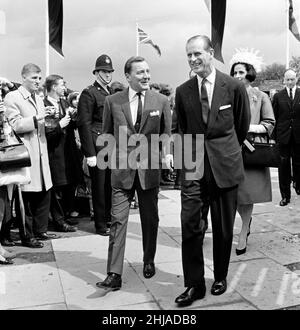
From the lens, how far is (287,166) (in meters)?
7.84

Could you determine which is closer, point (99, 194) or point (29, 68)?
point (29, 68)

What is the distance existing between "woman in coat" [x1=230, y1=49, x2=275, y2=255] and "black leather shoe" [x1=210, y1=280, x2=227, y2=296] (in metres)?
1.08

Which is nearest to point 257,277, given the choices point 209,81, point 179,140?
point 179,140

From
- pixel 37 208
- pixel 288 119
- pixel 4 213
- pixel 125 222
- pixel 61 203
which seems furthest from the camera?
pixel 288 119

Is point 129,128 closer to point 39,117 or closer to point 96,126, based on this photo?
point 39,117

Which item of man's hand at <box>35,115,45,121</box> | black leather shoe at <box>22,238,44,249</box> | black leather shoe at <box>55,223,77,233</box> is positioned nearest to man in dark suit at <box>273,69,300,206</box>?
black leather shoe at <box>55,223,77,233</box>

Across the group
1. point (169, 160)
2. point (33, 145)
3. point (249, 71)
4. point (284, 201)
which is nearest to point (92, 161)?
point (33, 145)

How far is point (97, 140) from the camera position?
589 cm

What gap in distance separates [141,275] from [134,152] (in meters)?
1.16

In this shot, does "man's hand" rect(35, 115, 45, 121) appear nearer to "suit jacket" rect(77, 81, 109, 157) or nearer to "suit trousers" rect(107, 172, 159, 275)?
"suit jacket" rect(77, 81, 109, 157)

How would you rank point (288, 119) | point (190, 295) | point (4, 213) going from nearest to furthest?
point (190, 295), point (4, 213), point (288, 119)

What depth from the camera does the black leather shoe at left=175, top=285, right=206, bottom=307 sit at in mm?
3666

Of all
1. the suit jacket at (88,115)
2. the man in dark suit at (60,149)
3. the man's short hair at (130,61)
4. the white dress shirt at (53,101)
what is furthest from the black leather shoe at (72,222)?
the man's short hair at (130,61)

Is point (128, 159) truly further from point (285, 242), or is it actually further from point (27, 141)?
point (285, 242)
